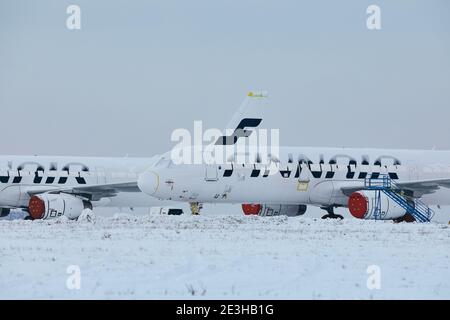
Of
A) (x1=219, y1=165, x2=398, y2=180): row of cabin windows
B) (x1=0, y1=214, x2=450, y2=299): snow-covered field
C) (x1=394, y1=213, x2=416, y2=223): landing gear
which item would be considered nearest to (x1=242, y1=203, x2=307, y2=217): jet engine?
(x1=219, y1=165, x2=398, y2=180): row of cabin windows

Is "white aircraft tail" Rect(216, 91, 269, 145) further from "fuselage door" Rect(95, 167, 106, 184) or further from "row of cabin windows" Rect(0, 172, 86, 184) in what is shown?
"row of cabin windows" Rect(0, 172, 86, 184)

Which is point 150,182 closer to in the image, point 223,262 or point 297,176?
point 297,176

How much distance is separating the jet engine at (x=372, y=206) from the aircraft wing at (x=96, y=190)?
467 inches

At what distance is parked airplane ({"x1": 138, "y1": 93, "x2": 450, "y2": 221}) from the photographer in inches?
1649

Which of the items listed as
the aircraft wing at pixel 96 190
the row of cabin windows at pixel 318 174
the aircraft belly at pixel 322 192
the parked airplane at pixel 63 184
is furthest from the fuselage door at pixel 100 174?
the aircraft belly at pixel 322 192

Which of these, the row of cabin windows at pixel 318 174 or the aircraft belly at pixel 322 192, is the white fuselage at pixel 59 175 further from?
the aircraft belly at pixel 322 192

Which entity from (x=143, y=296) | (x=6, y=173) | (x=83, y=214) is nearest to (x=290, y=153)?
(x=83, y=214)

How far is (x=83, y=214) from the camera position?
46.2 metres

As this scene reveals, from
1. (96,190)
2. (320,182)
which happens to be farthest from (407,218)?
(96,190)

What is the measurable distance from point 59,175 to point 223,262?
2996 cm

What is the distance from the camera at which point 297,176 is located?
4438cm

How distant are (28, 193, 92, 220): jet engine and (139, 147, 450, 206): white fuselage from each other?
488cm
